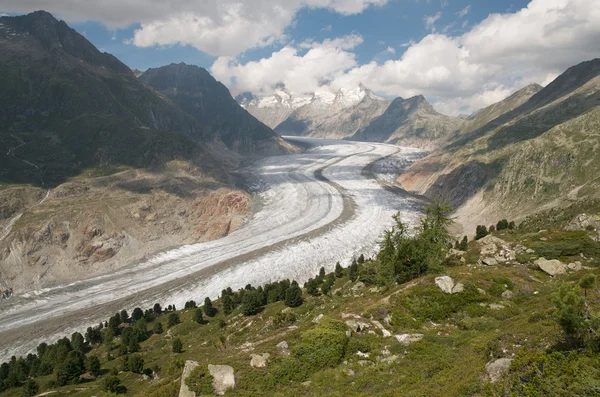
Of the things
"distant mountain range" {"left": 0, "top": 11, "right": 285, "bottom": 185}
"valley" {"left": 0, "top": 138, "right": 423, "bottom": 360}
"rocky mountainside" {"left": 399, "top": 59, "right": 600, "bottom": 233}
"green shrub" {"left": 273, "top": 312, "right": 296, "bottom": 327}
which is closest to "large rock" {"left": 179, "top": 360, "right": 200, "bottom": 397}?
"green shrub" {"left": 273, "top": 312, "right": 296, "bottom": 327}

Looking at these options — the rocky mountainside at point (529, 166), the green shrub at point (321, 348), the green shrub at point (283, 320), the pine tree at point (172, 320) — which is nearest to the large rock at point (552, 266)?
the green shrub at point (321, 348)

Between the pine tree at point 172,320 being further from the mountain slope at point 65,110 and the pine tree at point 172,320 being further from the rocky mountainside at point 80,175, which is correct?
the mountain slope at point 65,110

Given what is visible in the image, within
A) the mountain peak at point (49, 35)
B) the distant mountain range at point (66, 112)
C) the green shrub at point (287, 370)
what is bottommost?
the green shrub at point (287, 370)

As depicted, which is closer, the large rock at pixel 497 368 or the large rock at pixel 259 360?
the large rock at pixel 497 368

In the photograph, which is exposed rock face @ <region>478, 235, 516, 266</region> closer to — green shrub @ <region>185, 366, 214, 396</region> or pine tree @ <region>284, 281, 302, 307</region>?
pine tree @ <region>284, 281, 302, 307</region>

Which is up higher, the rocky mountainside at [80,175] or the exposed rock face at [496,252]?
the rocky mountainside at [80,175]

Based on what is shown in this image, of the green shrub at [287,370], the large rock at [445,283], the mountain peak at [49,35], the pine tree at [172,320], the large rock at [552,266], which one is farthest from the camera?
the mountain peak at [49,35]
